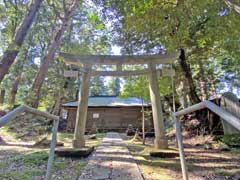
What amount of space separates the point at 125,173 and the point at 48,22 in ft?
50.5

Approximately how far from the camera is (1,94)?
2062 centimetres

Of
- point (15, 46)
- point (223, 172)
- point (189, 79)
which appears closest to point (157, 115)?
point (223, 172)

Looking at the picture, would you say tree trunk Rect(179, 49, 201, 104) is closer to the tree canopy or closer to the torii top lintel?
the tree canopy

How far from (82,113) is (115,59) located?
2137 mm

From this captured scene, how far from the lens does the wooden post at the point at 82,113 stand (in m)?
6.60

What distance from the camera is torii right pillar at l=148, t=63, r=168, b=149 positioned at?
22.0 feet

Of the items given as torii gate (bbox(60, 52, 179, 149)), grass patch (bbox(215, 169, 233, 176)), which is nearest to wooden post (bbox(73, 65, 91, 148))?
torii gate (bbox(60, 52, 179, 149))

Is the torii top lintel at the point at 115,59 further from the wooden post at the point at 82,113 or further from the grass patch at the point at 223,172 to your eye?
the grass patch at the point at 223,172

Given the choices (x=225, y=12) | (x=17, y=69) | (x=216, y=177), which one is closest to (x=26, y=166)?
(x=216, y=177)

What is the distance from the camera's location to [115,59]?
7277 millimetres

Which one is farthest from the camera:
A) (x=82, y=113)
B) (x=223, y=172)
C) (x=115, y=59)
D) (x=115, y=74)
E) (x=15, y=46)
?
(x=115, y=74)

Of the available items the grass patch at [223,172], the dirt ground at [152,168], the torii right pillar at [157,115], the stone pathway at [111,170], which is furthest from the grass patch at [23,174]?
the torii right pillar at [157,115]

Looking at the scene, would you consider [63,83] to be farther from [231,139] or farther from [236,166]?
[236,166]

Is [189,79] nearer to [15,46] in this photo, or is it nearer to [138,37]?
[138,37]
